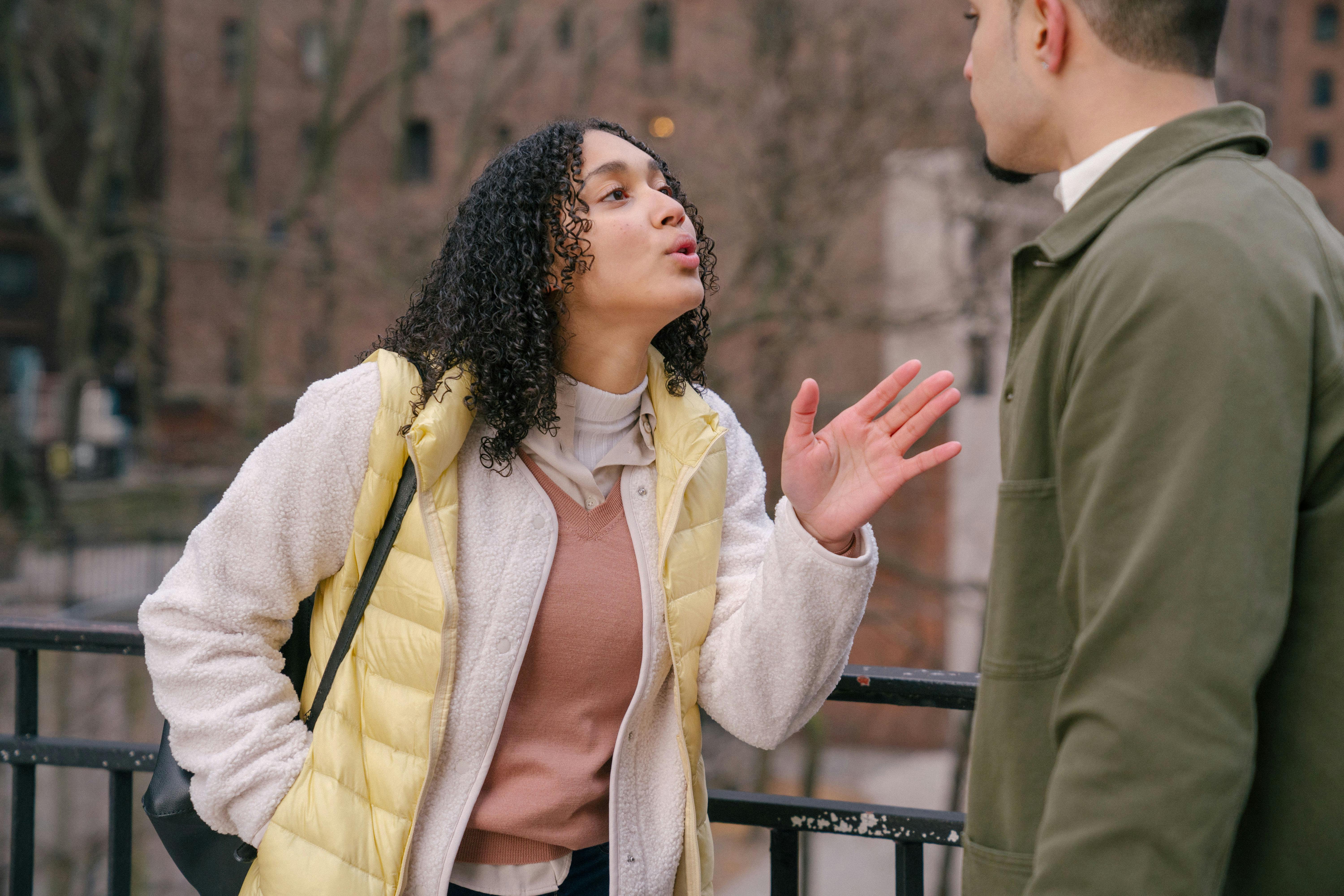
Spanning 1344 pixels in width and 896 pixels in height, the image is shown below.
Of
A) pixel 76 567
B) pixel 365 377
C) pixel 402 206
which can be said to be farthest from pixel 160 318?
pixel 365 377

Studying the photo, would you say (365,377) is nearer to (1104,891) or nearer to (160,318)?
(1104,891)

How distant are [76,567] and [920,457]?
19.2 metres

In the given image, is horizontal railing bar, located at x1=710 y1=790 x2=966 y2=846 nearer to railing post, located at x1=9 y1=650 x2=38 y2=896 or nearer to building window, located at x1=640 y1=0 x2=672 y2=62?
railing post, located at x1=9 y1=650 x2=38 y2=896

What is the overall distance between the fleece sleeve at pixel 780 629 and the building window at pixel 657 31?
693 inches

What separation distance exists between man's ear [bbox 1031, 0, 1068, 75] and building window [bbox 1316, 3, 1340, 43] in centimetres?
5825

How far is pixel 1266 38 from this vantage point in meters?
29.6

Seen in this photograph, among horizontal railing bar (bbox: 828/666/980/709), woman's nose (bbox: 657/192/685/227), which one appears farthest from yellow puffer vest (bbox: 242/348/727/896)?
woman's nose (bbox: 657/192/685/227)

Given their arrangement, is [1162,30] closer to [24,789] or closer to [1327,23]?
[24,789]

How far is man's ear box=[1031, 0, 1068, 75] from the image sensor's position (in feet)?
4.43

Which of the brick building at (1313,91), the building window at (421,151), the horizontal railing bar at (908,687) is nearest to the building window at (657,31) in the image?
the building window at (421,151)

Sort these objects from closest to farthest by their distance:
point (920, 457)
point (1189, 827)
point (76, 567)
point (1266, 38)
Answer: point (1189, 827) < point (920, 457) < point (76, 567) < point (1266, 38)

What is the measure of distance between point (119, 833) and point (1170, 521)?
233 cm

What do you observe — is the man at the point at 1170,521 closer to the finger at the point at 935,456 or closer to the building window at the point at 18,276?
the finger at the point at 935,456

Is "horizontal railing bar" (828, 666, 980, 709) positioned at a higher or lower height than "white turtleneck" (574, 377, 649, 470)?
lower
